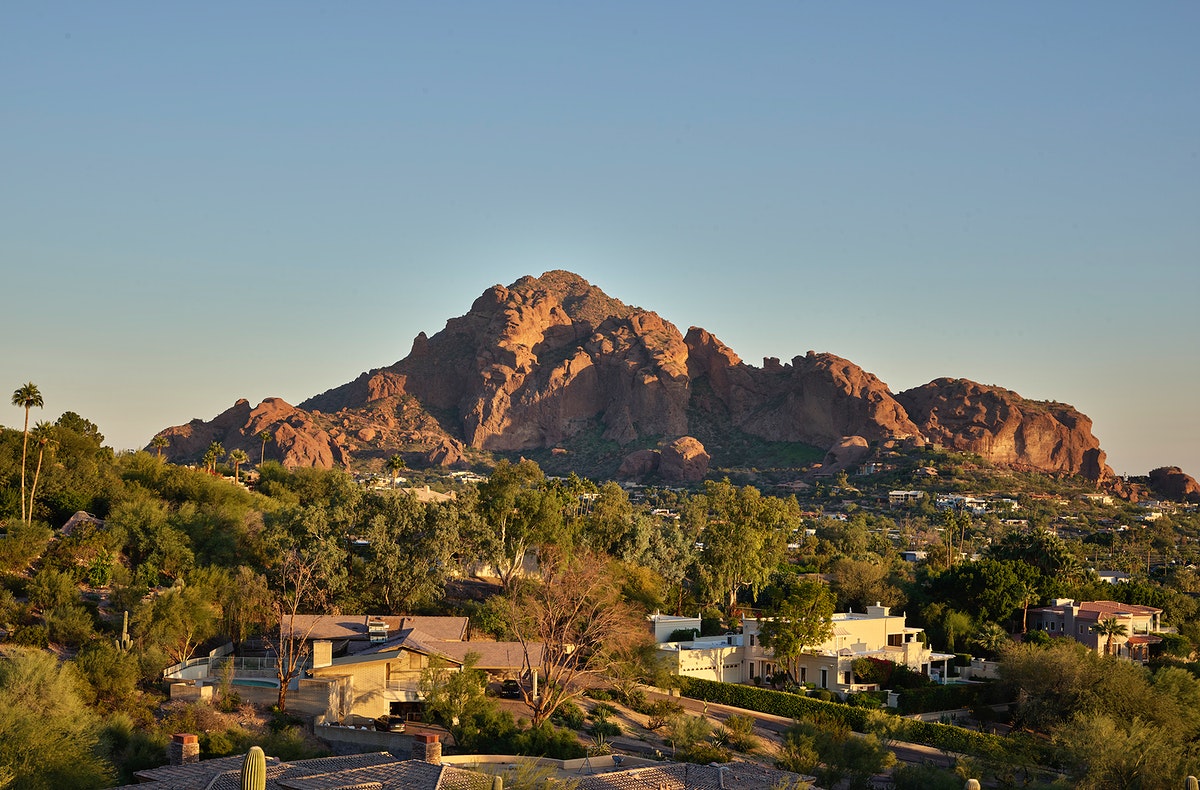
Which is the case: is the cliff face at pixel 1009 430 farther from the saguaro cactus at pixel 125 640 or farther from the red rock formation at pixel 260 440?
the saguaro cactus at pixel 125 640

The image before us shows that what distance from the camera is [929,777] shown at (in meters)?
33.7

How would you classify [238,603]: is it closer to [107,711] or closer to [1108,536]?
[107,711]

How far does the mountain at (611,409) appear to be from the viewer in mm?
157875

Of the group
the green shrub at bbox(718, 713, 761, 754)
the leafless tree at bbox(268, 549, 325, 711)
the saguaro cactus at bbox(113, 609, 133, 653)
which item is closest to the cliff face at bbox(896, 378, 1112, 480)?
the leafless tree at bbox(268, 549, 325, 711)

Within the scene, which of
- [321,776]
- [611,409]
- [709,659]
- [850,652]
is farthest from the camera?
[611,409]

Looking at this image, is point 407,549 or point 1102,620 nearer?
point 407,549

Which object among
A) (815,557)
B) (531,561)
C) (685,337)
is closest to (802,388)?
(685,337)

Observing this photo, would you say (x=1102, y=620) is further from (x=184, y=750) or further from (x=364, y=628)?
(x=184, y=750)

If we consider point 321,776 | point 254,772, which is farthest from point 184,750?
point 254,772

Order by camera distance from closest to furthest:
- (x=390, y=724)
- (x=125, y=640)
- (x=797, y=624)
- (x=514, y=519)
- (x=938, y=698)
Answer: (x=390, y=724)
(x=125, y=640)
(x=938, y=698)
(x=797, y=624)
(x=514, y=519)

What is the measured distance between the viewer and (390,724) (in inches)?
1462

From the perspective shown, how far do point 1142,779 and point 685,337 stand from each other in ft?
521

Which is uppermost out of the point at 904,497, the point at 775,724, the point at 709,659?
the point at 904,497

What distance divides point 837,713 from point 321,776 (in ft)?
70.5
